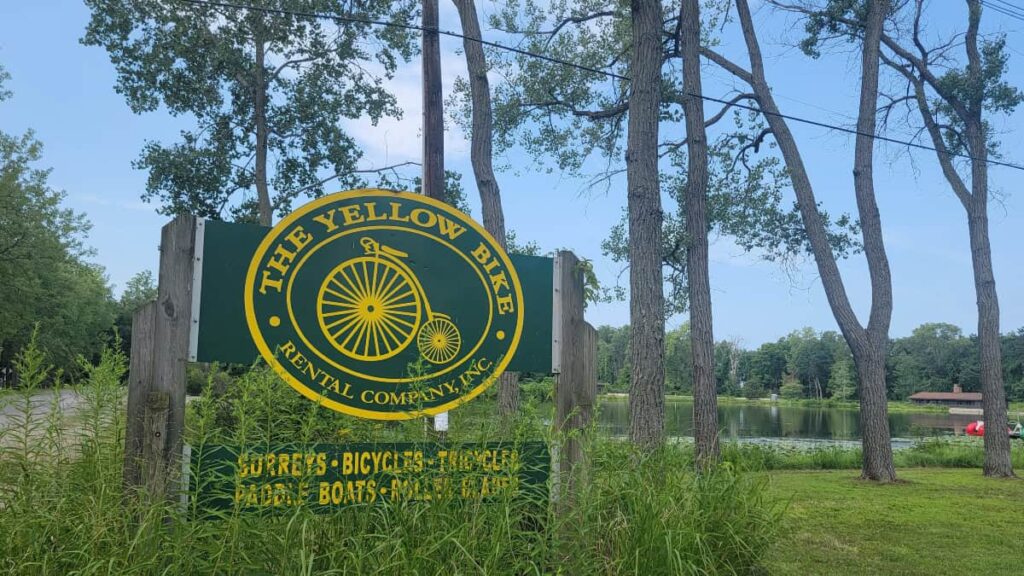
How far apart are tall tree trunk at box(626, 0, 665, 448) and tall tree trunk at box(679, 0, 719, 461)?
166 inches

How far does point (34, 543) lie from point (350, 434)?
1500 mm

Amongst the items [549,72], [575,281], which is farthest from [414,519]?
[549,72]

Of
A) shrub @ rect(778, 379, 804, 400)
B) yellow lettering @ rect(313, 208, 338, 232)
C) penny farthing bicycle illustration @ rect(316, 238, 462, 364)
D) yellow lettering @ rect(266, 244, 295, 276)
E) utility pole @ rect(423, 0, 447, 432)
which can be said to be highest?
utility pole @ rect(423, 0, 447, 432)

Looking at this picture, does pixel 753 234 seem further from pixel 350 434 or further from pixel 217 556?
pixel 217 556

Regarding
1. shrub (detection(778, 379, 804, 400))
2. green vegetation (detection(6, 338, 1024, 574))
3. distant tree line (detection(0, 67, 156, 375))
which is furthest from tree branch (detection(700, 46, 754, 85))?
shrub (detection(778, 379, 804, 400))

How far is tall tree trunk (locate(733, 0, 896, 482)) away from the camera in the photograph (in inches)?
491

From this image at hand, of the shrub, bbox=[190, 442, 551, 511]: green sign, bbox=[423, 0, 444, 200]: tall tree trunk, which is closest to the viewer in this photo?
bbox=[190, 442, 551, 511]: green sign

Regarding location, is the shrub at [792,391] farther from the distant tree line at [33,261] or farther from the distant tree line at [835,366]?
the distant tree line at [33,261]

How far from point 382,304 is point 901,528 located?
6.47 metres

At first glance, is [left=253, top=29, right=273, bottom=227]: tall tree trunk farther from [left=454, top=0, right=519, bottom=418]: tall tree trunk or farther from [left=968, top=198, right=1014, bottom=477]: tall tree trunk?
[left=968, top=198, right=1014, bottom=477]: tall tree trunk

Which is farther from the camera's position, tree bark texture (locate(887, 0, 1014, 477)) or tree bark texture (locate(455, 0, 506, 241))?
tree bark texture (locate(887, 0, 1014, 477))

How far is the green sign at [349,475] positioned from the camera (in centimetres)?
319

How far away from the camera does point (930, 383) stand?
8425 cm

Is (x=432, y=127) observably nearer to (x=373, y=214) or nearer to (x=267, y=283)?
(x=373, y=214)
